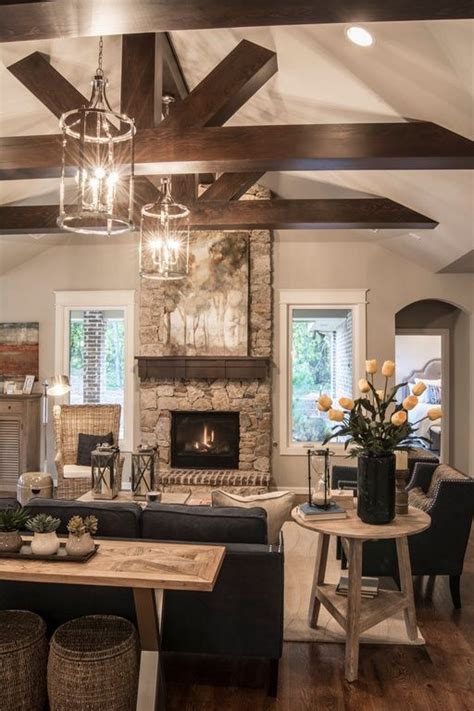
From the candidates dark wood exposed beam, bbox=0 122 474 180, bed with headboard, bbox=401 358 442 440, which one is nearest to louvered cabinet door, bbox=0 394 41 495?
dark wood exposed beam, bbox=0 122 474 180

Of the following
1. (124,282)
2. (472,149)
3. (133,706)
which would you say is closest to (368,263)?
(124,282)

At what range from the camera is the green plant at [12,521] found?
2.41m

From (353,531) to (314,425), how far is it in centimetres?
420

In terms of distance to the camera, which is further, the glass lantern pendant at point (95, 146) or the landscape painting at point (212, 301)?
the landscape painting at point (212, 301)

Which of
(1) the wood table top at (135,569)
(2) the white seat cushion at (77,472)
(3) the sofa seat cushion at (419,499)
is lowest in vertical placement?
(2) the white seat cushion at (77,472)

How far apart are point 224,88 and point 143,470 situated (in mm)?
3015

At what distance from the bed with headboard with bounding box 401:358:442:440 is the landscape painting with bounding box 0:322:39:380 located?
6099 millimetres

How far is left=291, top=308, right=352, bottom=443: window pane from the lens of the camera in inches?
278

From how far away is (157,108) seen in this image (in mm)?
3812

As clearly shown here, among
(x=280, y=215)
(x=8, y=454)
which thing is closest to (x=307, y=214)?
(x=280, y=215)

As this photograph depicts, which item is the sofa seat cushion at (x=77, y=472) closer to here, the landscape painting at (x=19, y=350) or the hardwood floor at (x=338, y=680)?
the landscape painting at (x=19, y=350)

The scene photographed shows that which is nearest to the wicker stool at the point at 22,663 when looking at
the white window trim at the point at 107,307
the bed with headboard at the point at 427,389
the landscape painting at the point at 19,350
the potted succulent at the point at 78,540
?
the potted succulent at the point at 78,540

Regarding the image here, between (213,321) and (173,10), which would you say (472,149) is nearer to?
(173,10)

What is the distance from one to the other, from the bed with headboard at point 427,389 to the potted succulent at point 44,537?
836 centimetres
